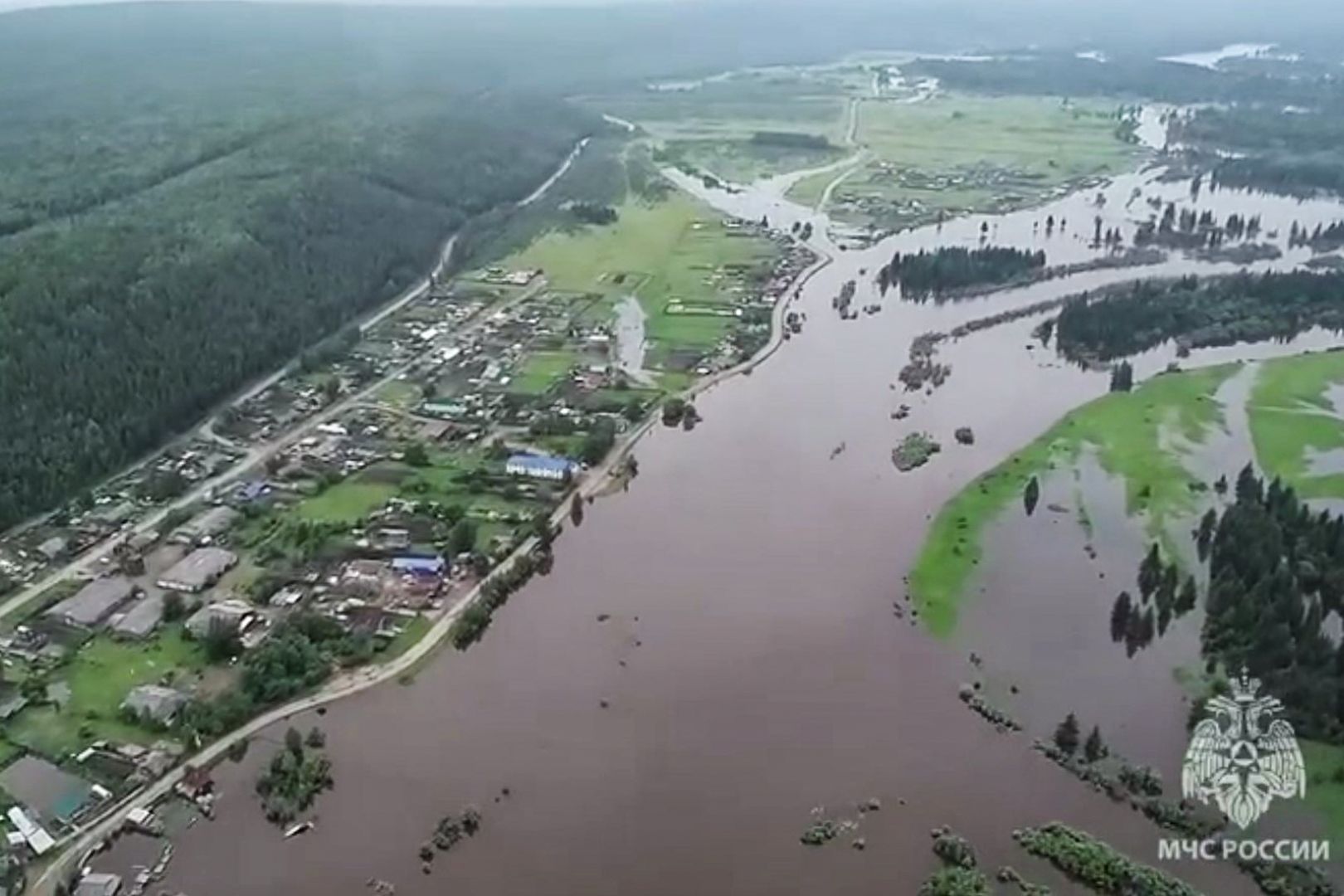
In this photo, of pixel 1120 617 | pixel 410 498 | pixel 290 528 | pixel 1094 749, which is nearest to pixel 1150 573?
pixel 1120 617

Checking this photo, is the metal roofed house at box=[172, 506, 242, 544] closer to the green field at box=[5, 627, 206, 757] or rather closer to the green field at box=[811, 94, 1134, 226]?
the green field at box=[5, 627, 206, 757]

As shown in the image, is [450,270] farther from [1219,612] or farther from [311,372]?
[1219,612]

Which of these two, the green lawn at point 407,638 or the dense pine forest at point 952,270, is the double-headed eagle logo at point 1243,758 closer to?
the green lawn at point 407,638

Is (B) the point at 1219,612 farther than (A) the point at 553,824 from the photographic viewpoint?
Yes

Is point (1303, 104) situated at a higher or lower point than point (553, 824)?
higher

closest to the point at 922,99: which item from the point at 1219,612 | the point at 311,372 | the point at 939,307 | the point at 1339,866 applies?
the point at 939,307

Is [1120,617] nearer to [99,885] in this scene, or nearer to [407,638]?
[407,638]

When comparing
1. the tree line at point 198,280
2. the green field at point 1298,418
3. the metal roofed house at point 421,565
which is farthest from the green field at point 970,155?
the metal roofed house at point 421,565
